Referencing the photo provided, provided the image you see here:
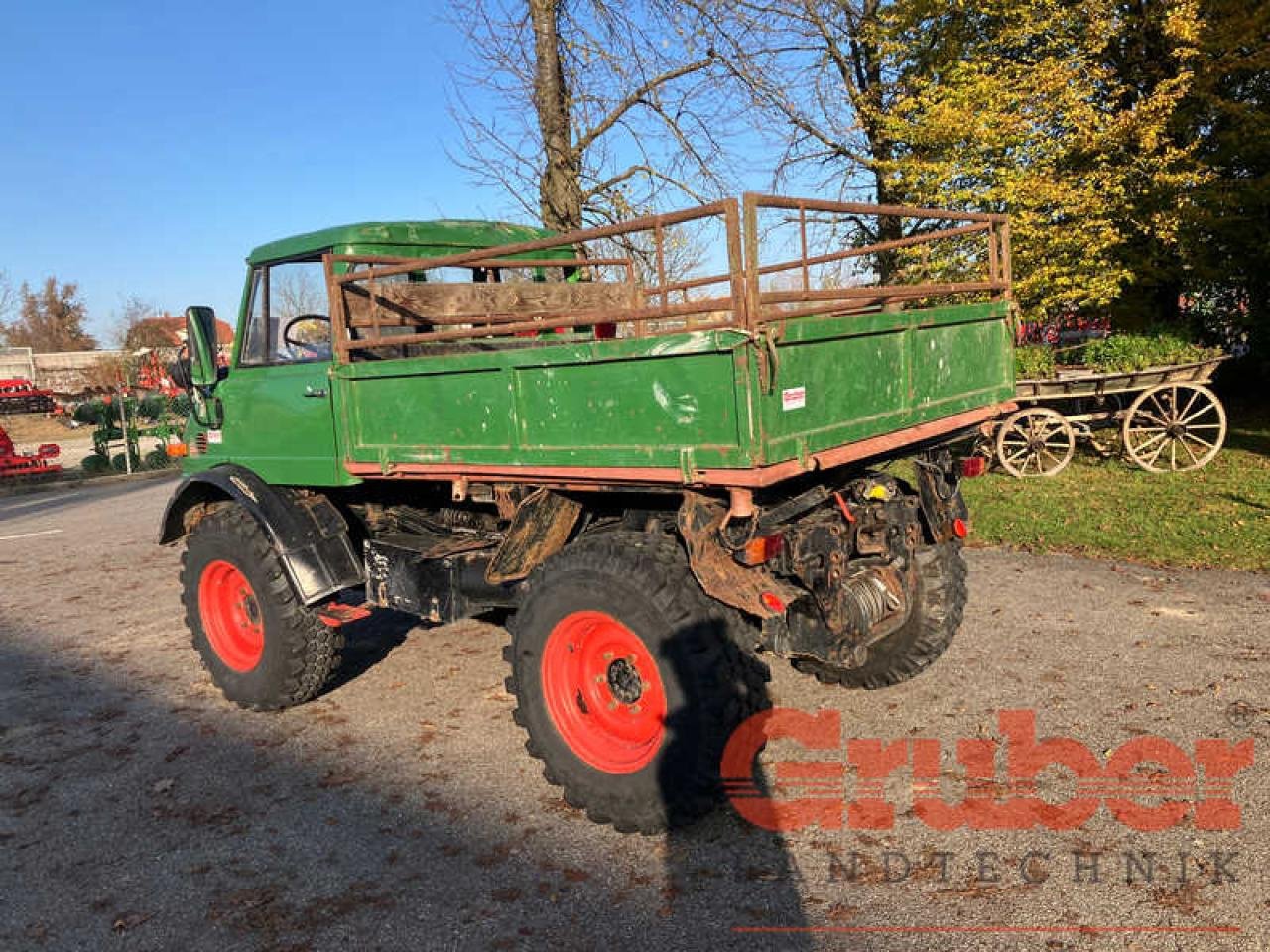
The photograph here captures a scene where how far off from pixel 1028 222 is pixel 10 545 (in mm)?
13163

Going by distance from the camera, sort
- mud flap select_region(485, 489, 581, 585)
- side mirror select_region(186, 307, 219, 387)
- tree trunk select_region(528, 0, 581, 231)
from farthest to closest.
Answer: tree trunk select_region(528, 0, 581, 231), side mirror select_region(186, 307, 219, 387), mud flap select_region(485, 489, 581, 585)

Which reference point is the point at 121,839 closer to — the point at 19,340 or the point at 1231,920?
the point at 1231,920

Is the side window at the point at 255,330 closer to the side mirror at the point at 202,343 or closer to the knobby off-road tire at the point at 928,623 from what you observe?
the side mirror at the point at 202,343

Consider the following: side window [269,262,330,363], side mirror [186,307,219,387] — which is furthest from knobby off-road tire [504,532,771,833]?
side mirror [186,307,219,387]

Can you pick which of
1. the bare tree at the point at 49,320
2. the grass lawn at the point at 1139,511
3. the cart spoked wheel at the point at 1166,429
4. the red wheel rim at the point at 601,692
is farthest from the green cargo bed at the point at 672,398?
the bare tree at the point at 49,320

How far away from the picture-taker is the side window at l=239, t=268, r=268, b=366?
4879 millimetres

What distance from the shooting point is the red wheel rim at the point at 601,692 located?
3.57m

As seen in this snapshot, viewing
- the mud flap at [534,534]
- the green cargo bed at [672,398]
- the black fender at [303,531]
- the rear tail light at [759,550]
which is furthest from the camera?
the black fender at [303,531]

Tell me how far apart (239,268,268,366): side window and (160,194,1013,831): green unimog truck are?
19mm

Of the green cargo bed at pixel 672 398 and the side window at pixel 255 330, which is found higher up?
the side window at pixel 255 330

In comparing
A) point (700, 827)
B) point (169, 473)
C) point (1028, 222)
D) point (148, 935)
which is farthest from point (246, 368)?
point (169, 473)

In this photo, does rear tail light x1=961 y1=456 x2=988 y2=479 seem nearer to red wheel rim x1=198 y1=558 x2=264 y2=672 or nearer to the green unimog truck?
the green unimog truck

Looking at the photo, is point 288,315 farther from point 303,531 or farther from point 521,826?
point 521,826

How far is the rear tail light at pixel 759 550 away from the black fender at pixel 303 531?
232 cm
